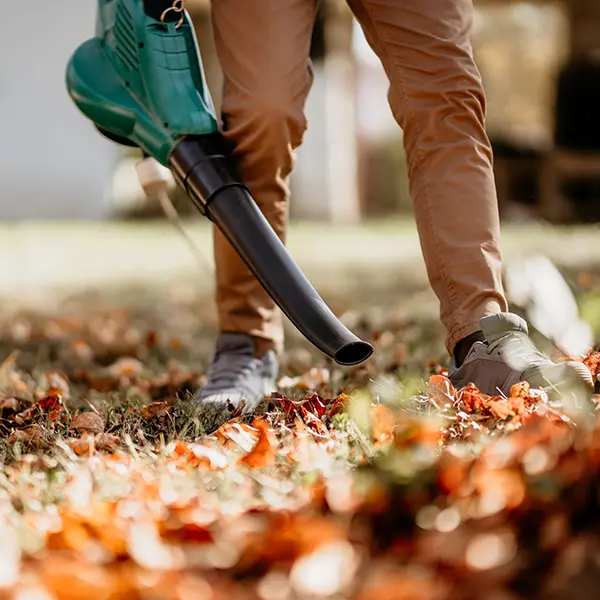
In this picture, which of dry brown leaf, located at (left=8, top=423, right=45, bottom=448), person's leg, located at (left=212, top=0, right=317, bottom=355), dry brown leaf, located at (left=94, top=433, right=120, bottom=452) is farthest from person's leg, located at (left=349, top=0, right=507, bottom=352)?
dry brown leaf, located at (left=8, top=423, right=45, bottom=448)

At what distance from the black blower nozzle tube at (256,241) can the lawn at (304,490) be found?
0.42ft

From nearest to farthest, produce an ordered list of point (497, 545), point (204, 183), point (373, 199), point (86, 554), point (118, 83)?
point (497, 545) → point (86, 554) → point (204, 183) → point (118, 83) → point (373, 199)

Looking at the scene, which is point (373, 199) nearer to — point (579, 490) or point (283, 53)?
point (283, 53)

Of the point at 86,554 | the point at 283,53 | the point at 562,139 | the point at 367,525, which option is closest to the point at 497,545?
the point at 367,525

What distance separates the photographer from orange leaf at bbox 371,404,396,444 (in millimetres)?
1512

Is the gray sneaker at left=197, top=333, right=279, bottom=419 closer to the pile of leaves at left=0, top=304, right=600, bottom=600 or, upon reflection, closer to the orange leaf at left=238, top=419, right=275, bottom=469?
the pile of leaves at left=0, top=304, right=600, bottom=600

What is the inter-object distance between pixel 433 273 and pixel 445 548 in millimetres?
1105

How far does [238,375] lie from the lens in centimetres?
218

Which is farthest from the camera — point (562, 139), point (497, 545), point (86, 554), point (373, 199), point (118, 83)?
point (373, 199)

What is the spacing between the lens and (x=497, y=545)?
0.94m

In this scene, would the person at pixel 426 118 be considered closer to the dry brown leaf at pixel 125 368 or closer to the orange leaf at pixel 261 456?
the orange leaf at pixel 261 456

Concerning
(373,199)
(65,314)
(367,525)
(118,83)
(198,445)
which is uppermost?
(118,83)

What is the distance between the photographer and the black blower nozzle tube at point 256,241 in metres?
1.73

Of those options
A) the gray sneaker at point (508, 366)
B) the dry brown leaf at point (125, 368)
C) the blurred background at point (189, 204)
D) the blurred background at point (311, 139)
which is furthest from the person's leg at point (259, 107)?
the blurred background at point (311, 139)
